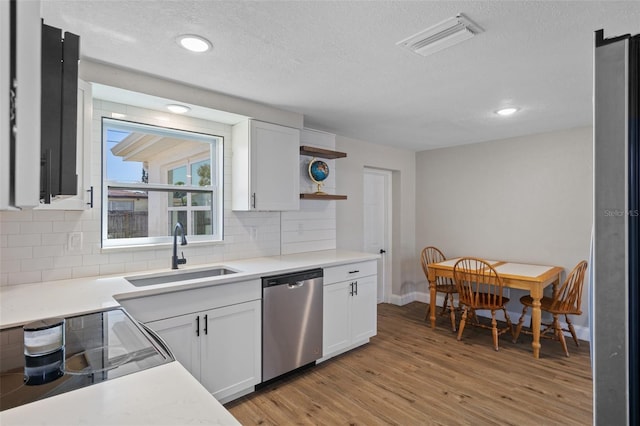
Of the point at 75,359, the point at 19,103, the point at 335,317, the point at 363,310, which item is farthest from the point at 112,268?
the point at 19,103

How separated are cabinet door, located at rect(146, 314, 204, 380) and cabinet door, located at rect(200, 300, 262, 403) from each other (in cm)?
5

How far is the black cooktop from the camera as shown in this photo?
0.90 metres

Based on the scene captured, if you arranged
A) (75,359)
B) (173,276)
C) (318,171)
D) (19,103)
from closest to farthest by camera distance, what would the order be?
1. (19,103)
2. (75,359)
3. (173,276)
4. (318,171)

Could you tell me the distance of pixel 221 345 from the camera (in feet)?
7.61

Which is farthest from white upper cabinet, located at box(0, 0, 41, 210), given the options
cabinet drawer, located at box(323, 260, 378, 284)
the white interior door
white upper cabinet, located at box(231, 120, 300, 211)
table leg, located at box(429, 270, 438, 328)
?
the white interior door

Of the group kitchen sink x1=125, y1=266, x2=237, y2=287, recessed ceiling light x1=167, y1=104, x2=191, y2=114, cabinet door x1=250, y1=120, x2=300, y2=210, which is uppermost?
recessed ceiling light x1=167, y1=104, x2=191, y2=114

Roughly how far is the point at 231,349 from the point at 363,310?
148 centimetres

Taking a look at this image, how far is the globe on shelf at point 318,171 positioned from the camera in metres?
3.65

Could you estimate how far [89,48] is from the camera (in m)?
1.89

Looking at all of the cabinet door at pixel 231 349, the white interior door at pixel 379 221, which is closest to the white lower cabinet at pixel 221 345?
the cabinet door at pixel 231 349

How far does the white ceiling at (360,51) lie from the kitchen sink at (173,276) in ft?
4.71

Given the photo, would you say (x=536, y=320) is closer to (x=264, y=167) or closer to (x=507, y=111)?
(x=507, y=111)

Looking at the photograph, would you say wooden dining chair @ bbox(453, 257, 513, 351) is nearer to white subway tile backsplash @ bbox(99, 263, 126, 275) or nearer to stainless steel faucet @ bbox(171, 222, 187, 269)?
stainless steel faucet @ bbox(171, 222, 187, 269)

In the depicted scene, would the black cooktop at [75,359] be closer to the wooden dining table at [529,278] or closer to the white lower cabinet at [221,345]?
the white lower cabinet at [221,345]
